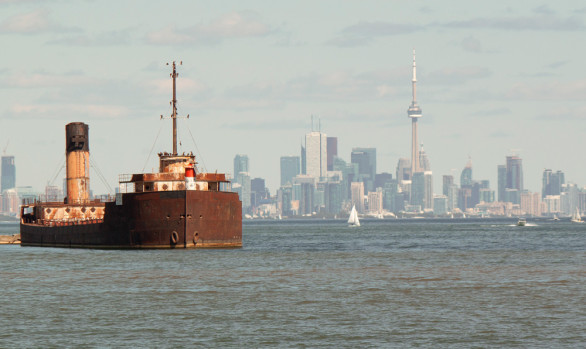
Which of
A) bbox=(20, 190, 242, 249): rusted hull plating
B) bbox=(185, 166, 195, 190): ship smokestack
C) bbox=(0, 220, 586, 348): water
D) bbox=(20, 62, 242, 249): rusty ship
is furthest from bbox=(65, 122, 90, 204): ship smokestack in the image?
bbox=(0, 220, 586, 348): water

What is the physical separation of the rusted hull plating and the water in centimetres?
549

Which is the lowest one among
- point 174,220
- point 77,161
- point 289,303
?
point 289,303

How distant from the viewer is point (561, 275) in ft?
198

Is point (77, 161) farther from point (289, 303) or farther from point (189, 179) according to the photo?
point (289, 303)

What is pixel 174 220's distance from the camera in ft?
260

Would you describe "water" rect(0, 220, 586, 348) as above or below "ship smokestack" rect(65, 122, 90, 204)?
below

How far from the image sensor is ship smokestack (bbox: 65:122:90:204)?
11525 cm

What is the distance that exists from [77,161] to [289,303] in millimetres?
75832

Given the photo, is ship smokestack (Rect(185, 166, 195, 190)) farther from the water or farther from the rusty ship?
the water

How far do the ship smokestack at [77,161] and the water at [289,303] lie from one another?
1662 inches

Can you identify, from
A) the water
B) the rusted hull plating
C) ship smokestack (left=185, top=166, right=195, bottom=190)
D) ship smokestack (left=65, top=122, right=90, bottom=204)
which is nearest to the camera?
the water

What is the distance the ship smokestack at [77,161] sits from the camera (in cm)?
11525

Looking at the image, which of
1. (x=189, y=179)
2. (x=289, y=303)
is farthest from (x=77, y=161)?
(x=289, y=303)

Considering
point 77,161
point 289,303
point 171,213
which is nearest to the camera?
point 289,303
